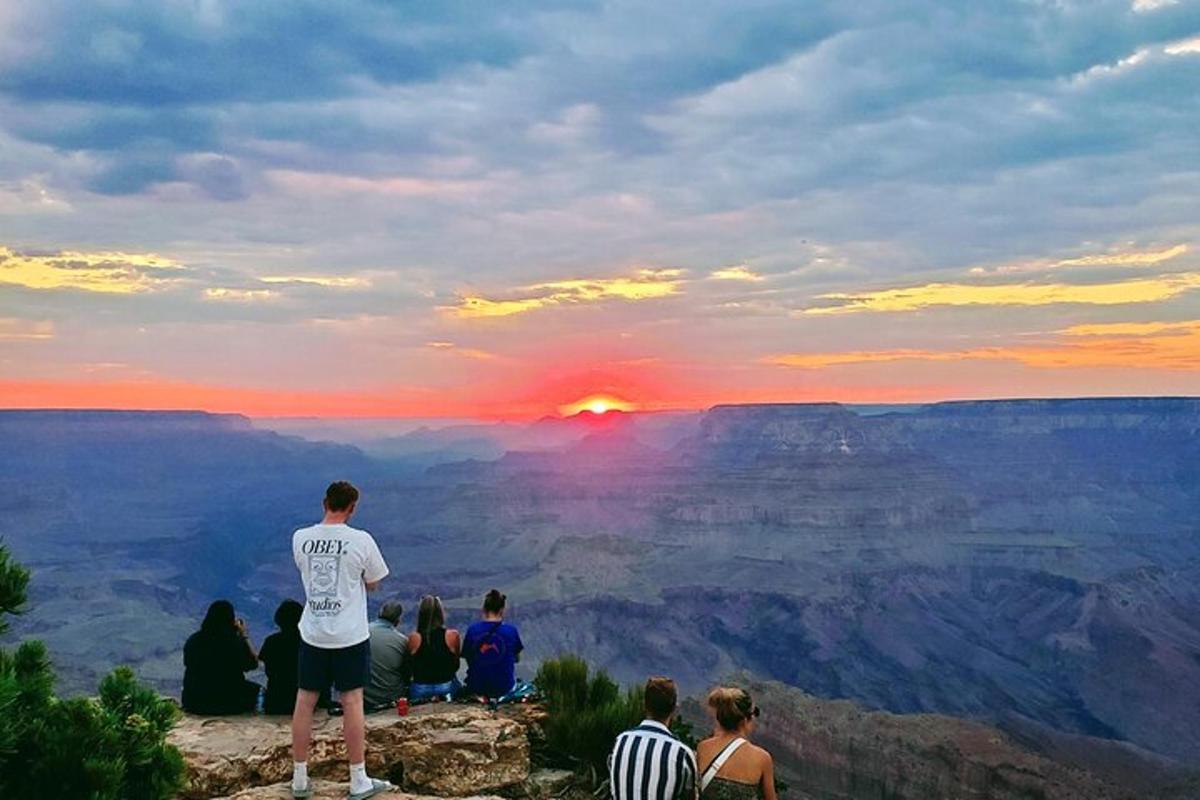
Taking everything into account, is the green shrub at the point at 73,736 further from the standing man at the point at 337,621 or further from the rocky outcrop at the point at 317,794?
the rocky outcrop at the point at 317,794

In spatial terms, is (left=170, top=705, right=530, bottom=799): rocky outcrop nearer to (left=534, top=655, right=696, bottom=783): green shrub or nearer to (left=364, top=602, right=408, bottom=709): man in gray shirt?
(left=364, top=602, right=408, bottom=709): man in gray shirt

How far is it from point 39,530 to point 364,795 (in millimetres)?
120313

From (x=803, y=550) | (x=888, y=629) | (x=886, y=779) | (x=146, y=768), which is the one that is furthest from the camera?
(x=803, y=550)

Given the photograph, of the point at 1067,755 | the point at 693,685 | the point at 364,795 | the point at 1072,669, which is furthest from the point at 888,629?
the point at 364,795

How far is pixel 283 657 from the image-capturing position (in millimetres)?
8453

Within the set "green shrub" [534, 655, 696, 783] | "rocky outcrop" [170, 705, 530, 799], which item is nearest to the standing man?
"rocky outcrop" [170, 705, 530, 799]

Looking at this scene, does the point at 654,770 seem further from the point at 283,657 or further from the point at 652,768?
the point at 283,657

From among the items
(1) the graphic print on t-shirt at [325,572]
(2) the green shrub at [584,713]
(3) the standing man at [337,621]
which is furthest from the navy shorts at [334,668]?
(2) the green shrub at [584,713]

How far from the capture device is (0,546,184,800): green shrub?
4.59 metres

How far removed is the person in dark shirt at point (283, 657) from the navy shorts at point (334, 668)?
1786 mm

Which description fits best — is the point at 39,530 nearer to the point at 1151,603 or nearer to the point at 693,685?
the point at 693,685

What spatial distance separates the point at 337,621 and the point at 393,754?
5.62 feet

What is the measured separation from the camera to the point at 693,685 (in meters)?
69.6

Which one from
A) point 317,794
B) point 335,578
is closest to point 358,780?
point 317,794
